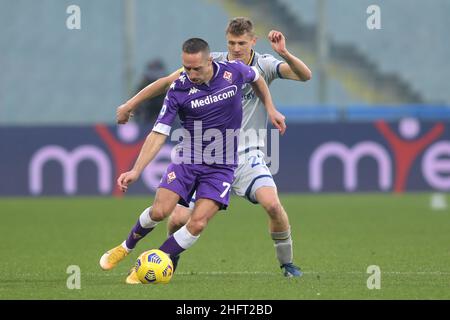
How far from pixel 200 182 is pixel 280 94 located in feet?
45.0

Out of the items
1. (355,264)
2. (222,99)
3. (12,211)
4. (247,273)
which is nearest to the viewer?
(222,99)

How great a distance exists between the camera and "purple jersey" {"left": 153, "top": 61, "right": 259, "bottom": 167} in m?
8.28

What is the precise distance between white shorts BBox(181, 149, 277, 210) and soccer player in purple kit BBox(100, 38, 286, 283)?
0.31 metres

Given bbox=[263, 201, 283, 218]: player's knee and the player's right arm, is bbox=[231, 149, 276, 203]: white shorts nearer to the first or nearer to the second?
bbox=[263, 201, 283, 218]: player's knee

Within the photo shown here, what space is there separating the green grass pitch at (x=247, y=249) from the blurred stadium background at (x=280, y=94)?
332 mm

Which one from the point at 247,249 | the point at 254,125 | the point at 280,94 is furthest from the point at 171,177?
the point at 280,94

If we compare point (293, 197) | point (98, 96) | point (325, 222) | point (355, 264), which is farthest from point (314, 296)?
point (98, 96)

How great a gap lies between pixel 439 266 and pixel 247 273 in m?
1.77

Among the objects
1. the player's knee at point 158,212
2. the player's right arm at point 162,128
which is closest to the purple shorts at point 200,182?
the player's knee at point 158,212

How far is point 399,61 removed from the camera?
74.1ft

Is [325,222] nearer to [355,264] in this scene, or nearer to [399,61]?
[355,264]

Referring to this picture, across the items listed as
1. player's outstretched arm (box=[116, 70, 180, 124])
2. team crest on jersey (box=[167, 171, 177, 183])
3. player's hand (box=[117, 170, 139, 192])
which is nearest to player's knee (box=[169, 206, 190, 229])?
team crest on jersey (box=[167, 171, 177, 183])

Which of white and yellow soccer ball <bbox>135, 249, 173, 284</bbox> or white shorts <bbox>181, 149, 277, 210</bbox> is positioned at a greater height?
white shorts <bbox>181, 149, 277, 210</bbox>

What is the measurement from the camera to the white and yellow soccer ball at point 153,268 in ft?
26.4
